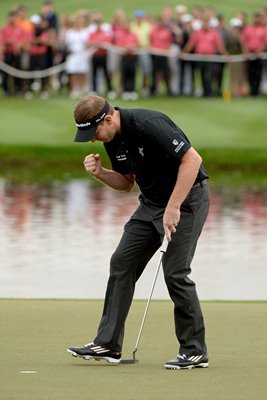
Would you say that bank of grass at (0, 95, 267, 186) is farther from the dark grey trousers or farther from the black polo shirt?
the black polo shirt

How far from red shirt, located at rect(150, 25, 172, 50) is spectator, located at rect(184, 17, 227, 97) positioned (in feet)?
1.69

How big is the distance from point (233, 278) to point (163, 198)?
466 cm

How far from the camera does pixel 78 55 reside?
32688mm

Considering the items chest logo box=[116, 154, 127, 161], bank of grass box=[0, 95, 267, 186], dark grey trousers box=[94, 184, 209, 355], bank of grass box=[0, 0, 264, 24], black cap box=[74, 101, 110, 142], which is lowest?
bank of grass box=[0, 0, 264, 24]

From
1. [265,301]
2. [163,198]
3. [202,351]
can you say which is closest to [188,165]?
[163,198]

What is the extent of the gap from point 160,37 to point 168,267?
2446 centimetres

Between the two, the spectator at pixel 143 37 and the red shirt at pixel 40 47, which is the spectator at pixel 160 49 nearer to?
the spectator at pixel 143 37

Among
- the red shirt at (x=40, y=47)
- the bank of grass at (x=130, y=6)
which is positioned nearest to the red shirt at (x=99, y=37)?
the red shirt at (x=40, y=47)

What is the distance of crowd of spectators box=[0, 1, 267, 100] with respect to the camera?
32.3 m

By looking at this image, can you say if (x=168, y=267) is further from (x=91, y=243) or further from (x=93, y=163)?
(x=91, y=243)

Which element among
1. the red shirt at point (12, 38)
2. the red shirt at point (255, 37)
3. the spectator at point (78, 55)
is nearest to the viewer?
the red shirt at point (255, 37)

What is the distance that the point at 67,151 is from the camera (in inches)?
1051

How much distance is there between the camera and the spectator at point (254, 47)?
32.0 meters

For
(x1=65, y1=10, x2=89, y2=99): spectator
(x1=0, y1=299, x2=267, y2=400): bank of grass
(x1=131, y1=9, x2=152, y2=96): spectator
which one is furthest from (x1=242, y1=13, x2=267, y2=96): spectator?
(x1=0, y1=299, x2=267, y2=400): bank of grass
